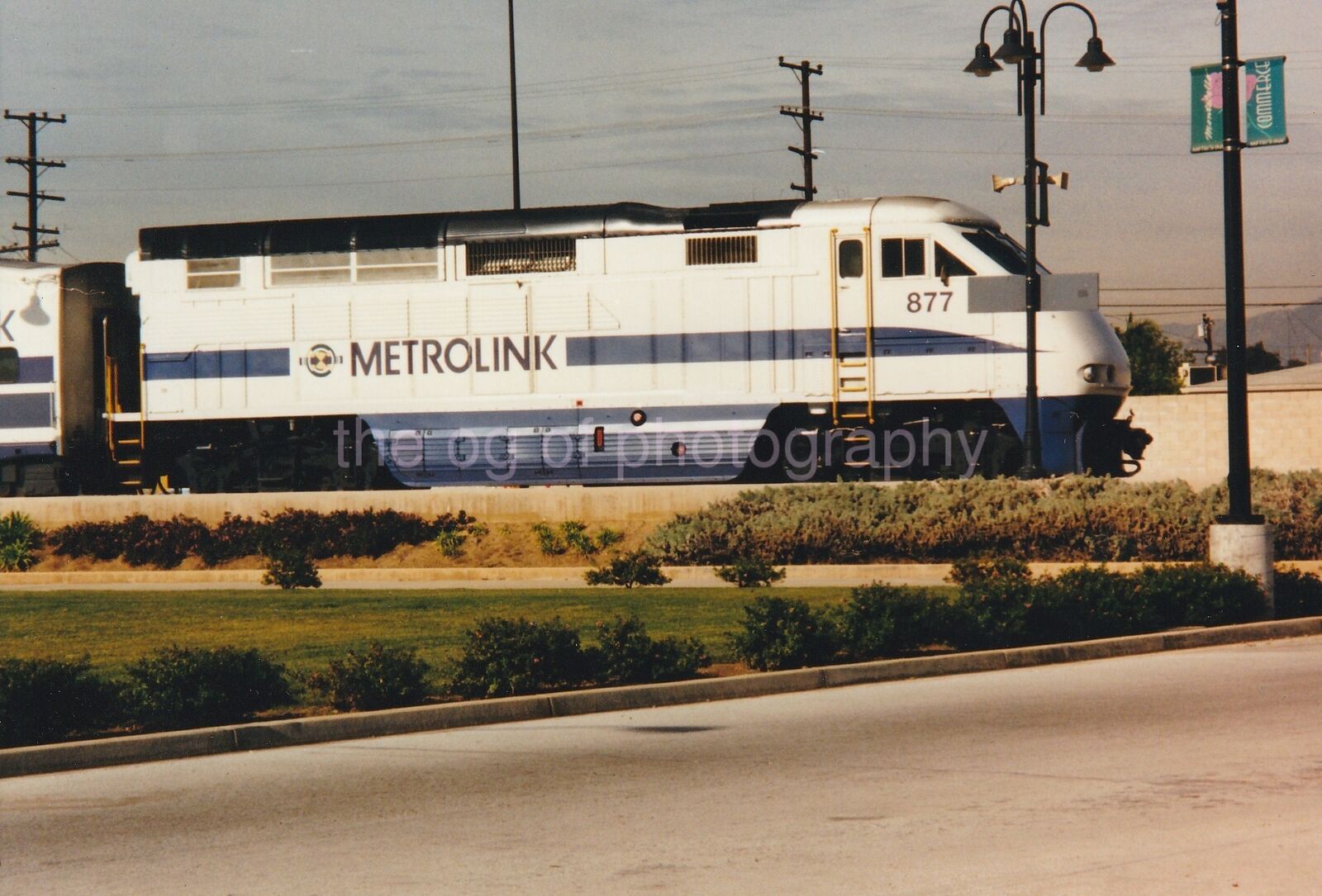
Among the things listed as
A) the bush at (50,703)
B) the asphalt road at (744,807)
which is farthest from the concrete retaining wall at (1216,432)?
the bush at (50,703)

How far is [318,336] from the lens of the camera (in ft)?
81.1

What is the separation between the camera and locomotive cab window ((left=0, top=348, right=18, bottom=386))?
26453 millimetres

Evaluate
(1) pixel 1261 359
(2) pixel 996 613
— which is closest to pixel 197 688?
(2) pixel 996 613

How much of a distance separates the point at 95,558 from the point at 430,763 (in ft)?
55.0

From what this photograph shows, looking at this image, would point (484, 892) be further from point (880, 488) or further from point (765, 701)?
point (880, 488)

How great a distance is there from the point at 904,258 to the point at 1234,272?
7.55m

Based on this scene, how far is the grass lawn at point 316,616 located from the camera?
13.6 metres

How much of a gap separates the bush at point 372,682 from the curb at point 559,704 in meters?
0.25

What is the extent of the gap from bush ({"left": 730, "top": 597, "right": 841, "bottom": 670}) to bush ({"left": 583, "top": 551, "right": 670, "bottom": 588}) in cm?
698

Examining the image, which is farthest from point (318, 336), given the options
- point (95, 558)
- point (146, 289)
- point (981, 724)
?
point (981, 724)

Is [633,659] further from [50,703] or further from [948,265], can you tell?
[948,265]

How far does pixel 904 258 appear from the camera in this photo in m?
22.8

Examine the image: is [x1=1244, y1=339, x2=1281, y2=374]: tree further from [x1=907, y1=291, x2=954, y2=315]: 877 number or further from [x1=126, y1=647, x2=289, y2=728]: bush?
[x1=126, y1=647, x2=289, y2=728]: bush

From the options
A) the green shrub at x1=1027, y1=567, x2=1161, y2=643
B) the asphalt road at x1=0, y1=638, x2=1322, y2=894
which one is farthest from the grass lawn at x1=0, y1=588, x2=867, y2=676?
the asphalt road at x1=0, y1=638, x2=1322, y2=894
